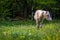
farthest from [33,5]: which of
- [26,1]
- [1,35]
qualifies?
[1,35]

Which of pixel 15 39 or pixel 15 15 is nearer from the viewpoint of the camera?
pixel 15 39

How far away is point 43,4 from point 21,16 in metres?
5.35

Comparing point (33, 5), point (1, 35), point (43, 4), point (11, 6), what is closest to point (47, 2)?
point (43, 4)

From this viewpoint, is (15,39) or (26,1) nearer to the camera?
(15,39)

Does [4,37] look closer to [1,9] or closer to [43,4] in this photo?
[1,9]

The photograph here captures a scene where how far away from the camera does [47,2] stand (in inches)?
978

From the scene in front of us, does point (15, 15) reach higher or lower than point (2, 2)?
lower

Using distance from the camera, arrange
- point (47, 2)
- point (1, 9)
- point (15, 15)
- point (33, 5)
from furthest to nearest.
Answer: point (15, 15), point (33, 5), point (47, 2), point (1, 9)

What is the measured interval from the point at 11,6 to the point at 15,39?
2283 cm

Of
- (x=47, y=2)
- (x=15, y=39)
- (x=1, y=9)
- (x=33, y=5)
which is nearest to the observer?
(x=15, y=39)

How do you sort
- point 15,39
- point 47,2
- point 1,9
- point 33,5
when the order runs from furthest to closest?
1. point 33,5
2. point 47,2
3. point 1,9
4. point 15,39

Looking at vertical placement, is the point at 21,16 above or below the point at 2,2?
below

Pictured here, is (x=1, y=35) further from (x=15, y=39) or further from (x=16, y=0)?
(x=16, y=0)

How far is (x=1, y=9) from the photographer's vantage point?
2328cm
